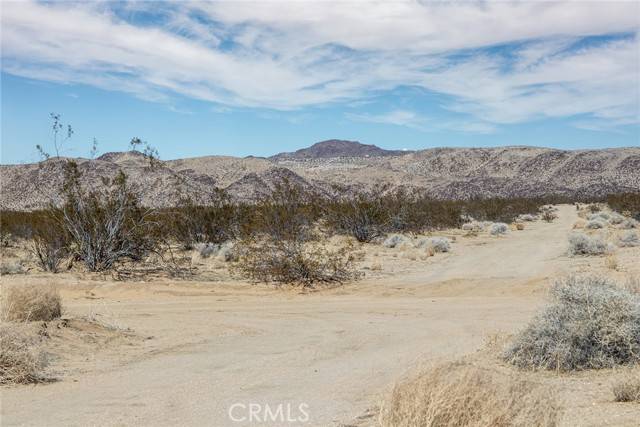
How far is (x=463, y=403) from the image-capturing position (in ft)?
15.9

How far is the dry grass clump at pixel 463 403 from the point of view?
4793mm

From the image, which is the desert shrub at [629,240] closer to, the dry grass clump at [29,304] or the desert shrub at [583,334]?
the desert shrub at [583,334]

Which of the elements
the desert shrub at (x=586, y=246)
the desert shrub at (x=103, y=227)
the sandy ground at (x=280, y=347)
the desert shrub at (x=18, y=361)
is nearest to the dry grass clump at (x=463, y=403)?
the sandy ground at (x=280, y=347)

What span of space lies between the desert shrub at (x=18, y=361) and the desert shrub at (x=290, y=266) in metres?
12.0

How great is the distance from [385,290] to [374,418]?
41.5 ft

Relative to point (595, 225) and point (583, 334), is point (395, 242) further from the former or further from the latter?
point (583, 334)

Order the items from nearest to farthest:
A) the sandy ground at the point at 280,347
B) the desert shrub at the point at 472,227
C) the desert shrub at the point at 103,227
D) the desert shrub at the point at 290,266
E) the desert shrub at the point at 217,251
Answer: the sandy ground at the point at 280,347 < the desert shrub at the point at 290,266 < the desert shrub at the point at 103,227 < the desert shrub at the point at 217,251 < the desert shrub at the point at 472,227

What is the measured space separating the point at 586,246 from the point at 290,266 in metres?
12.2

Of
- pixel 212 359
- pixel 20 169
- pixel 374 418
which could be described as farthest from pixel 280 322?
pixel 20 169

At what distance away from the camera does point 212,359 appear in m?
10.1

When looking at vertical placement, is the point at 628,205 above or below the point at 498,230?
above

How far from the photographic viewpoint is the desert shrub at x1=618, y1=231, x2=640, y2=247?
27.4 metres

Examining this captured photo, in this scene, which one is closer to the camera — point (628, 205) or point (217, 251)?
point (217, 251)

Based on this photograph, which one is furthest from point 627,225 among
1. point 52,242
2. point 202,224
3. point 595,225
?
Result: point 52,242
